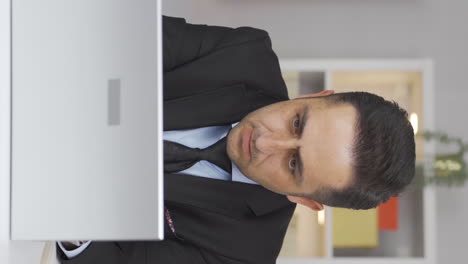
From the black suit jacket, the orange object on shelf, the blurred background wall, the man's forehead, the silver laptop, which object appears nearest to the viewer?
the silver laptop

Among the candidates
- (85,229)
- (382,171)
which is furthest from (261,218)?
(85,229)

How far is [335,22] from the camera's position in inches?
137

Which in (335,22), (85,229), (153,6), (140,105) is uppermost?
(335,22)

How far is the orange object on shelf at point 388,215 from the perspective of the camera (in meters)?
3.06

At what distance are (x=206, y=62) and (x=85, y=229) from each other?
1.04 m

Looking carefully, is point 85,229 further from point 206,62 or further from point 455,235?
point 455,235

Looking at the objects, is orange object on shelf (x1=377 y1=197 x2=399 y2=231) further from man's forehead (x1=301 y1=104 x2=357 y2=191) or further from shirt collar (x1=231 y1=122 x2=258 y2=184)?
man's forehead (x1=301 y1=104 x2=357 y2=191)

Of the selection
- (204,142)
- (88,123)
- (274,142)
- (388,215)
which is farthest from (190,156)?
(388,215)

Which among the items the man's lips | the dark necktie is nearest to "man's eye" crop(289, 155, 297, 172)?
the man's lips

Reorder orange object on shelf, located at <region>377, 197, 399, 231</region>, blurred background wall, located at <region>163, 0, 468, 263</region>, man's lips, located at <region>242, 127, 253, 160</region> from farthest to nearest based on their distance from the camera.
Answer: blurred background wall, located at <region>163, 0, 468, 263</region>
orange object on shelf, located at <region>377, 197, 399, 231</region>
man's lips, located at <region>242, 127, 253, 160</region>

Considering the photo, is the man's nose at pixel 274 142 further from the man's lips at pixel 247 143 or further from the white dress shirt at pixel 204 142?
the white dress shirt at pixel 204 142

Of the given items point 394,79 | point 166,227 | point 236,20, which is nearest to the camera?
point 166,227

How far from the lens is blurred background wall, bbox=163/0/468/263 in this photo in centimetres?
341

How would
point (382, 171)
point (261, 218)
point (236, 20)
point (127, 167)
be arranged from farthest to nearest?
point (236, 20), point (261, 218), point (382, 171), point (127, 167)
